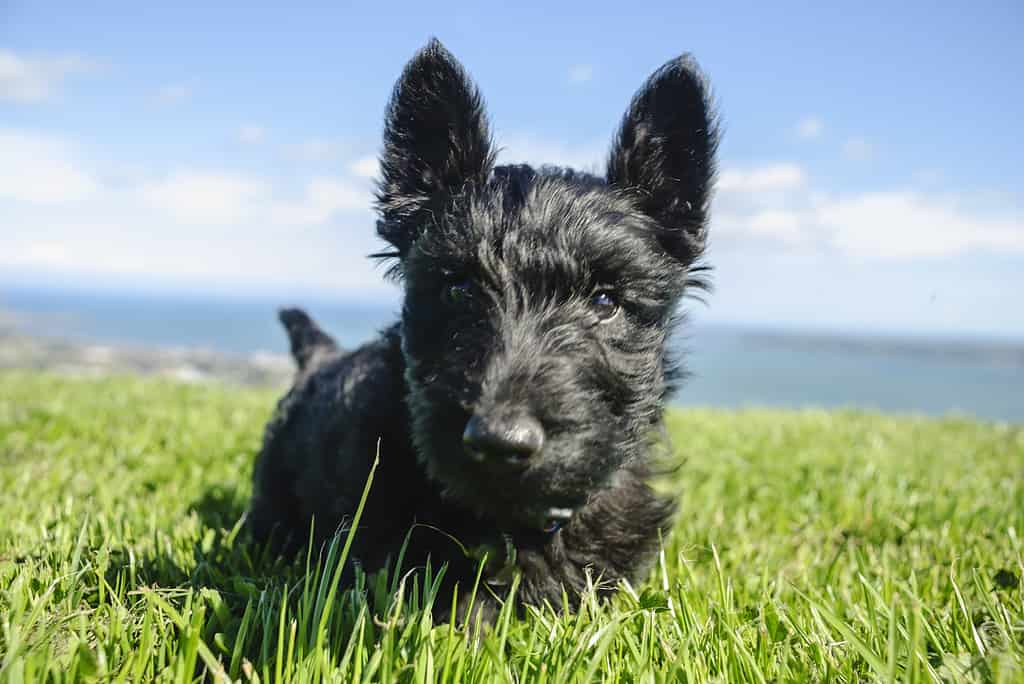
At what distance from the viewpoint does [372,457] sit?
2.86m

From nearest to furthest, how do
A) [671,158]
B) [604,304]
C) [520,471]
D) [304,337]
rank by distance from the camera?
[520,471]
[604,304]
[671,158]
[304,337]

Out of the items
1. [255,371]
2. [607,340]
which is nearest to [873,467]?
[607,340]

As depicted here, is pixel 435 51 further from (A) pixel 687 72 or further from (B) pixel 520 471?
(B) pixel 520 471

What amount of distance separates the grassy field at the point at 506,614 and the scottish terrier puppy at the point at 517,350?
0.25 m

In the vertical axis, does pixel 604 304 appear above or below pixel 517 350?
above

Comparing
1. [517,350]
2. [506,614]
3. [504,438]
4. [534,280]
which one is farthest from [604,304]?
[506,614]

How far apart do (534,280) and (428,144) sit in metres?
0.99

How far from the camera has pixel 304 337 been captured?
5.04 meters

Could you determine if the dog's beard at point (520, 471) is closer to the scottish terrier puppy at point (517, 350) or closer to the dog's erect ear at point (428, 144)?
the scottish terrier puppy at point (517, 350)

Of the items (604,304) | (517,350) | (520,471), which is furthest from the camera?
(604,304)

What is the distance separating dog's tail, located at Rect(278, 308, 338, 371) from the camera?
4965mm

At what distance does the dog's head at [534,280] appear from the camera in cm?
217

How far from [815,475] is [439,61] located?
4.75 meters

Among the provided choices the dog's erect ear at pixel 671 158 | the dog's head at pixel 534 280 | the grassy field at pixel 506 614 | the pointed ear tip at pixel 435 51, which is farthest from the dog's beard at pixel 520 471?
the pointed ear tip at pixel 435 51
